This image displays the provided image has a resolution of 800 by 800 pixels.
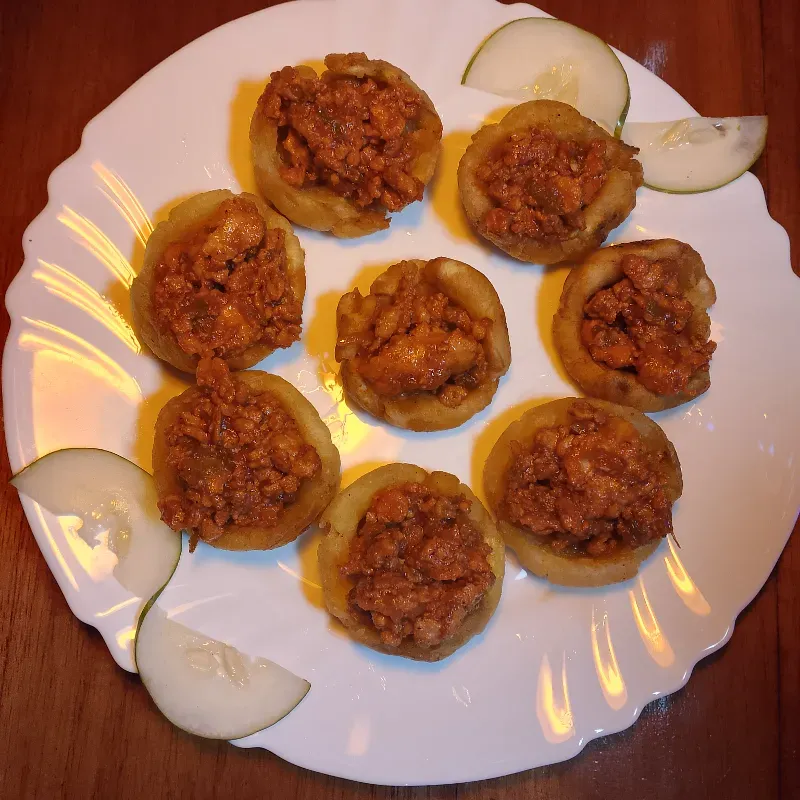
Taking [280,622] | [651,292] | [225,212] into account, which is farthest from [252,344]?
[651,292]

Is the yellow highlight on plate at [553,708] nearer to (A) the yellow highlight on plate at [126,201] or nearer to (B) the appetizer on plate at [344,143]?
(B) the appetizer on plate at [344,143]

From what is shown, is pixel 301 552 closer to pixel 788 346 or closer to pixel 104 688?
pixel 104 688

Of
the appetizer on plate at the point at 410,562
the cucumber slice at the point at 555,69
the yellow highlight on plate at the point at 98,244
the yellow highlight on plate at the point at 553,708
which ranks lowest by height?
the yellow highlight on plate at the point at 553,708

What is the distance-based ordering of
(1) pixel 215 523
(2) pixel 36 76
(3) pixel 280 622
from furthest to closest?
(2) pixel 36 76, (3) pixel 280 622, (1) pixel 215 523

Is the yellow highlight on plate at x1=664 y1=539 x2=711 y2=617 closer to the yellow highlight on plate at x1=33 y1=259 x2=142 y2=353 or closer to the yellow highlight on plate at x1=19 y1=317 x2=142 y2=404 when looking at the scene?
the yellow highlight on plate at x1=19 y1=317 x2=142 y2=404

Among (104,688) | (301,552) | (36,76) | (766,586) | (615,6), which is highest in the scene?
(615,6)

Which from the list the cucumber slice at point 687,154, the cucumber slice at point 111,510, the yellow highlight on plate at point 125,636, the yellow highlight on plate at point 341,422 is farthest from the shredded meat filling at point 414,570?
the cucumber slice at point 687,154
